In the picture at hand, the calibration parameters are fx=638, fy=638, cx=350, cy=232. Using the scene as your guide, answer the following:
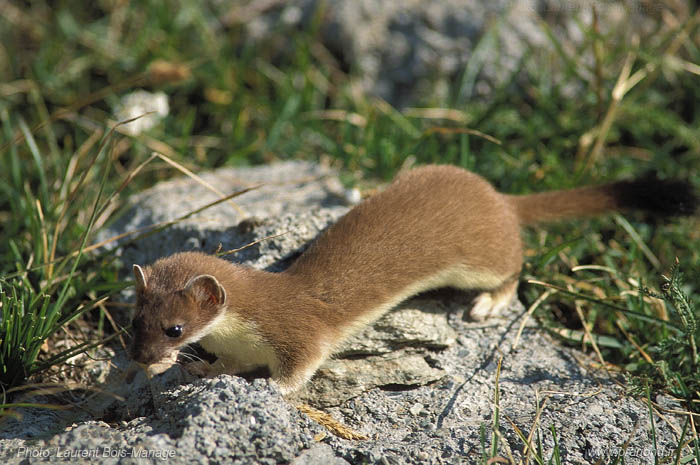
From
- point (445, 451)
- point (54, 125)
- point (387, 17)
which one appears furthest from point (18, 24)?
point (445, 451)

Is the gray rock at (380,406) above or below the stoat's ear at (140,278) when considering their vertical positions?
below

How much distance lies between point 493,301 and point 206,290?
170cm

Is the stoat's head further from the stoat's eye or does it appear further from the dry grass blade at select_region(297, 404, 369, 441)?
the dry grass blade at select_region(297, 404, 369, 441)

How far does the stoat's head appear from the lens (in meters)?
2.81

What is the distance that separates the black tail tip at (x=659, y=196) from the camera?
3730mm

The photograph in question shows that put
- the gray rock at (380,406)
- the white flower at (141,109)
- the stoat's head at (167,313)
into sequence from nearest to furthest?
the gray rock at (380,406) < the stoat's head at (167,313) < the white flower at (141,109)

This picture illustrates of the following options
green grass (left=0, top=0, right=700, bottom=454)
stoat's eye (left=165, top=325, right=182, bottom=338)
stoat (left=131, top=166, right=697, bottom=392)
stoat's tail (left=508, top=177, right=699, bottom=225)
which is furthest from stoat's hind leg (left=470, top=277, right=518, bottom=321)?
stoat's eye (left=165, top=325, right=182, bottom=338)

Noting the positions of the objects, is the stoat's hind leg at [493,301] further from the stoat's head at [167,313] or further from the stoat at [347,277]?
the stoat's head at [167,313]

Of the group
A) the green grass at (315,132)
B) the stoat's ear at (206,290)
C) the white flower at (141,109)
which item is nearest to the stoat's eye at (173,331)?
the stoat's ear at (206,290)

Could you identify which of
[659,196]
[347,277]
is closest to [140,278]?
[347,277]

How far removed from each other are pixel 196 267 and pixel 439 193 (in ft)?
4.50

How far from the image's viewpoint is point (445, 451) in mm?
2791

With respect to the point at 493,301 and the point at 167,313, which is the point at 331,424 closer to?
the point at 167,313

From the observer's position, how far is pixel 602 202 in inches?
153
